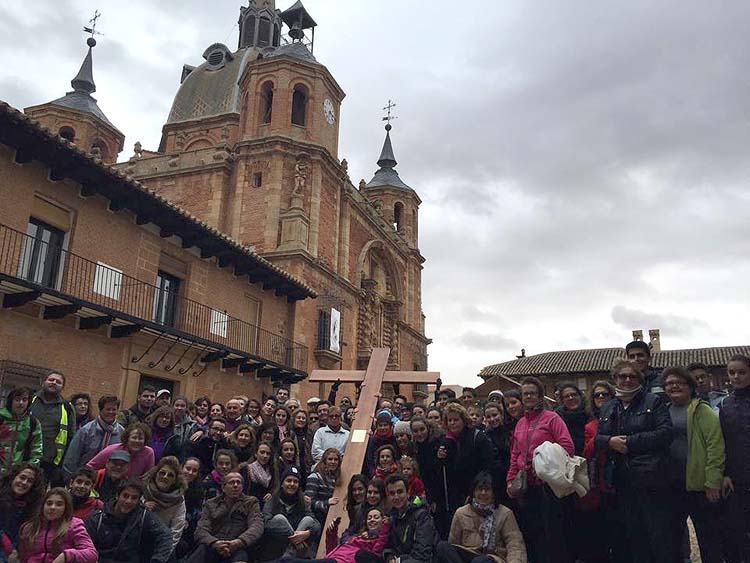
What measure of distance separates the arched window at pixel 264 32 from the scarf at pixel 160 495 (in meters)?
43.0

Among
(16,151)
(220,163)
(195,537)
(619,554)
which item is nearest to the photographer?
(619,554)

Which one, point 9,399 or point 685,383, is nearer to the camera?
point 685,383

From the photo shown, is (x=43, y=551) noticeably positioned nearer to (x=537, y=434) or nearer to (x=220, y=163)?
(x=537, y=434)

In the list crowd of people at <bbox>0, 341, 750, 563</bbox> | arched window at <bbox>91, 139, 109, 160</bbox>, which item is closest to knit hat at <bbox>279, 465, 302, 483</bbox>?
crowd of people at <bbox>0, 341, 750, 563</bbox>

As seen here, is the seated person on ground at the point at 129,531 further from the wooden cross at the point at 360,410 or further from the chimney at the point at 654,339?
the chimney at the point at 654,339

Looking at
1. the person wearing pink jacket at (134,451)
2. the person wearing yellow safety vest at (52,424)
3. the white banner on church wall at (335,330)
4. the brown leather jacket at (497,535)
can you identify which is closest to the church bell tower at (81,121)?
the white banner on church wall at (335,330)

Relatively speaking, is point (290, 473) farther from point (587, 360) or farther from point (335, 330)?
point (587, 360)

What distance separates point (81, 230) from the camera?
1320 cm

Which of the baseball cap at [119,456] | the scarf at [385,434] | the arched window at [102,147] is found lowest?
the baseball cap at [119,456]

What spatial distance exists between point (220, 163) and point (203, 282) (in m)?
11.1

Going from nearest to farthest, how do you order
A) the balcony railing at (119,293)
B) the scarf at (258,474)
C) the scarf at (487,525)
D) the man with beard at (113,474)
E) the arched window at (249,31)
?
the scarf at (487,525) → the man with beard at (113,474) → the scarf at (258,474) → the balcony railing at (119,293) → the arched window at (249,31)

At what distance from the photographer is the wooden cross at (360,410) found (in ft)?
19.9

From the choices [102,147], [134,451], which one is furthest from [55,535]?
[102,147]

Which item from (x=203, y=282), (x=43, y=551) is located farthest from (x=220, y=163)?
(x=43, y=551)
